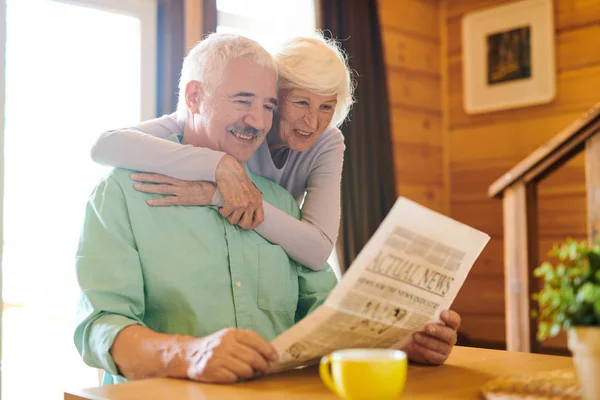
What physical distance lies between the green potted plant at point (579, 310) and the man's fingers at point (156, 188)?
2.60 feet

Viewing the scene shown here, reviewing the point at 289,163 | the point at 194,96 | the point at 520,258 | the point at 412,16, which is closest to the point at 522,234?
the point at 520,258

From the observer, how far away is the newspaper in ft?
3.11

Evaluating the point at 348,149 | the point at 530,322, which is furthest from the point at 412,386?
the point at 348,149

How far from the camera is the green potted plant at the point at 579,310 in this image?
75 cm

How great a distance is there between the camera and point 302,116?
1.62 m

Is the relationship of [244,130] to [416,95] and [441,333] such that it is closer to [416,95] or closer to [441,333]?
[441,333]

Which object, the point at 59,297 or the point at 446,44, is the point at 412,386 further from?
the point at 446,44

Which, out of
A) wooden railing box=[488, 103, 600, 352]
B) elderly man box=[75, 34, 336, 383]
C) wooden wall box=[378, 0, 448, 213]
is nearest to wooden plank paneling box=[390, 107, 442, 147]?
wooden wall box=[378, 0, 448, 213]

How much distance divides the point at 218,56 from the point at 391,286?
654 mm

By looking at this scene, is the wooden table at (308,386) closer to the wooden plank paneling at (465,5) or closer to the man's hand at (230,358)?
the man's hand at (230,358)

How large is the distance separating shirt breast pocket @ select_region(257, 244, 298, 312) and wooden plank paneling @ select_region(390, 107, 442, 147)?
2.77 metres

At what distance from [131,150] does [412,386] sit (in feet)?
2.31

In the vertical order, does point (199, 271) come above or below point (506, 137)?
below

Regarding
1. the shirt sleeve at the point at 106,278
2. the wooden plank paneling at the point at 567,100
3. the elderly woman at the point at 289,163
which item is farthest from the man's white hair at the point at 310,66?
the wooden plank paneling at the point at 567,100
